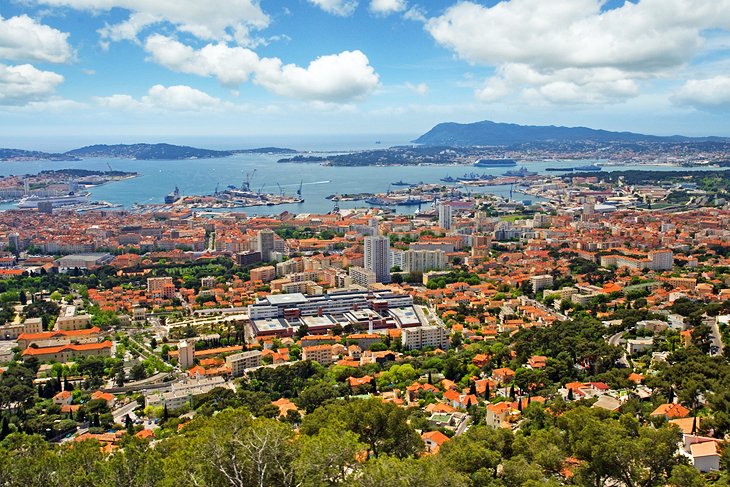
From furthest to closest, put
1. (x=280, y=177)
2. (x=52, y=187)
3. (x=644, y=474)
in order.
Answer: (x=280, y=177) → (x=52, y=187) → (x=644, y=474)

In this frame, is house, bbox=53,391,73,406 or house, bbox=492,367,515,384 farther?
house, bbox=53,391,73,406

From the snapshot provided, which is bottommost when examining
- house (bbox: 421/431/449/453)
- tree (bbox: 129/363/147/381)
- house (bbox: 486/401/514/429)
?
tree (bbox: 129/363/147/381)

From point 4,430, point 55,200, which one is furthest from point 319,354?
point 55,200

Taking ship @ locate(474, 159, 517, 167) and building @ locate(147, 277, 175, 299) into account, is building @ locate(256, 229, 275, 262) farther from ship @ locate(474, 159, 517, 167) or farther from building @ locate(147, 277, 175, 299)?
ship @ locate(474, 159, 517, 167)

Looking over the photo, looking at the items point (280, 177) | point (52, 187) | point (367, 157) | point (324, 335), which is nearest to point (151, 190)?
point (52, 187)

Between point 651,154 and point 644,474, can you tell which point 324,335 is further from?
point 651,154

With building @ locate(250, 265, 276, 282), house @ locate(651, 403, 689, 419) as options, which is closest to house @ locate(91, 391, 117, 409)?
house @ locate(651, 403, 689, 419)

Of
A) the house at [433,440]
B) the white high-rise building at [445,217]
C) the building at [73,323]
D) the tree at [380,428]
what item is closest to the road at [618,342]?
the house at [433,440]

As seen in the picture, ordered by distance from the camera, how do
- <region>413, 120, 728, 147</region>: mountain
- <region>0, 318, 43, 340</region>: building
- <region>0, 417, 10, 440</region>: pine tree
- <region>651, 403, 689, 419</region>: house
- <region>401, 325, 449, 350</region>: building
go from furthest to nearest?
<region>413, 120, 728, 147</region>: mountain
<region>0, 318, 43, 340</region>: building
<region>401, 325, 449, 350</region>: building
<region>0, 417, 10, 440</region>: pine tree
<region>651, 403, 689, 419</region>: house
